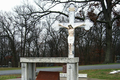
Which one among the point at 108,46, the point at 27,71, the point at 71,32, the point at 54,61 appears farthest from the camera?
the point at 108,46

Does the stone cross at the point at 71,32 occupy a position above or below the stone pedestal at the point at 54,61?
above

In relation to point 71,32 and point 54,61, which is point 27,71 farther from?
point 71,32

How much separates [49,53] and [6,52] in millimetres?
11037

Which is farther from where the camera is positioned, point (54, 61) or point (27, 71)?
point (27, 71)

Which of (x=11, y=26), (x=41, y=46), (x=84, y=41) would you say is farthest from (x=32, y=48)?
(x=84, y=41)

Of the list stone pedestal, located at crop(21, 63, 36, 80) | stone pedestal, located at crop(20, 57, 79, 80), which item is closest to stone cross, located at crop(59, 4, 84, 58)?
stone pedestal, located at crop(20, 57, 79, 80)

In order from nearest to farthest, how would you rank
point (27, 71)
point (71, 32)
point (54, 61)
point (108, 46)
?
point (54, 61) < point (27, 71) < point (71, 32) < point (108, 46)

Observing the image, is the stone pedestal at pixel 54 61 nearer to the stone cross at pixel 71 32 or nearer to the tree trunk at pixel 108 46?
the stone cross at pixel 71 32

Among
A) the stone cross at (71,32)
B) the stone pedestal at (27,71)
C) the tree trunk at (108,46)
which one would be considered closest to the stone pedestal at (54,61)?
the stone pedestal at (27,71)

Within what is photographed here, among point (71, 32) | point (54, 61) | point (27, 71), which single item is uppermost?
point (71, 32)

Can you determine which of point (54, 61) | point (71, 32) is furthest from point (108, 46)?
point (54, 61)

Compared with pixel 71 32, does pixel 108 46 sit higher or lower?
lower

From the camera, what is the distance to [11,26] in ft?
111

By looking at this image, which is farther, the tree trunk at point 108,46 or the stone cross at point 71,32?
the tree trunk at point 108,46
